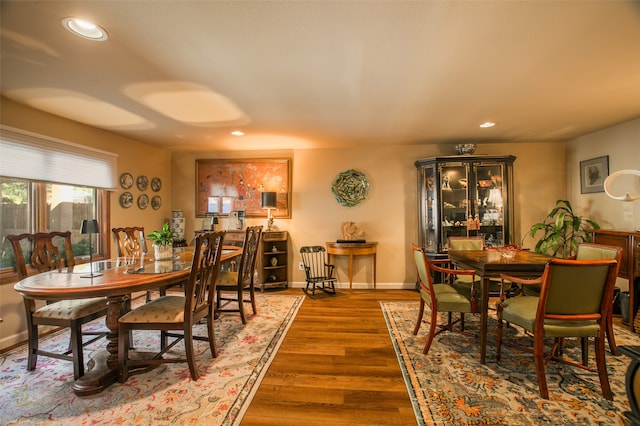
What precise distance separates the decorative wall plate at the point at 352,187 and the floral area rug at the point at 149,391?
2642 mm

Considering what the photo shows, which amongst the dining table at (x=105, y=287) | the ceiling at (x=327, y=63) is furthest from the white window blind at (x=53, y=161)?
the dining table at (x=105, y=287)

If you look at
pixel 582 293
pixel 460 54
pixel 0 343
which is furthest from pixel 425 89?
pixel 0 343

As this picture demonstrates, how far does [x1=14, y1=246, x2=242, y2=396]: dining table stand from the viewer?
1.74 meters

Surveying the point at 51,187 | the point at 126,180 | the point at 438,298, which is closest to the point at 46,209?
the point at 51,187

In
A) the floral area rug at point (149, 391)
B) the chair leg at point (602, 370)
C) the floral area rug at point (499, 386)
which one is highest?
the chair leg at point (602, 370)

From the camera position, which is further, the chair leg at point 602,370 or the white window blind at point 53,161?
the white window blind at point 53,161

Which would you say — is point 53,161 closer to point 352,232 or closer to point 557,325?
point 352,232

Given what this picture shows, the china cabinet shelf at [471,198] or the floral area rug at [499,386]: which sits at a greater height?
the china cabinet shelf at [471,198]

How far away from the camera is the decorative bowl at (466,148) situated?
4160mm

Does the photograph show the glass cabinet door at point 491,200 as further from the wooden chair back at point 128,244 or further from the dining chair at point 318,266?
the wooden chair back at point 128,244

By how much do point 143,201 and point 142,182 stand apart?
0.99 ft

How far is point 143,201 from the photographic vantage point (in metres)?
4.34

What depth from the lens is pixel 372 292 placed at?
4445 millimetres

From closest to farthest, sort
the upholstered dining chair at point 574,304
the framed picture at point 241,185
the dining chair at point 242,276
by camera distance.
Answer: the upholstered dining chair at point 574,304
the dining chair at point 242,276
the framed picture at point 241,185
